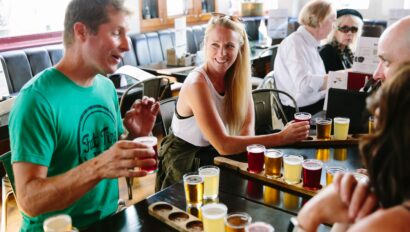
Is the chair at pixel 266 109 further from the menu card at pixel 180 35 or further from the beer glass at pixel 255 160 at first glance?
the menu card at pixel 180 35

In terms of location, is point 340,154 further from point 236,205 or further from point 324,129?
point 236,205

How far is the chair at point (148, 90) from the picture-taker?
3.83 meters

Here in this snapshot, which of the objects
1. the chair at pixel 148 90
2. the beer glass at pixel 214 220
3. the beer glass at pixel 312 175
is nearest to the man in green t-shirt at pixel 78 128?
the beer glass at pixel 214 220

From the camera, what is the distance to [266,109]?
309cm

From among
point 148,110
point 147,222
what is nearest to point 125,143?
point 147,222

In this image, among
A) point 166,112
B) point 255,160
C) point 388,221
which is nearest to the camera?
point 388,221

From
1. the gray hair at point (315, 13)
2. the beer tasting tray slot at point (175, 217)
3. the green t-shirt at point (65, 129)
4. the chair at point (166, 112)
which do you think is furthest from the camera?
the gray hair at point (315, 13)

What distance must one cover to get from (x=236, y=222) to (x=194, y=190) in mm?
280

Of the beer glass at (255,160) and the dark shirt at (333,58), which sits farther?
the dark shirt at (333,58)

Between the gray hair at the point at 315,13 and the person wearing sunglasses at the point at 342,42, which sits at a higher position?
the gray hair at the point at 315,13

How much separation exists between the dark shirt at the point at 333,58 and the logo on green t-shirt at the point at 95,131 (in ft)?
8.70

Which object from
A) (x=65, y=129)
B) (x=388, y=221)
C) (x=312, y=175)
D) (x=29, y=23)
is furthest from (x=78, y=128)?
(x=29, y=23)

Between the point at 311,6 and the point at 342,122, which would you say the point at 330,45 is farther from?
the point at 342,122

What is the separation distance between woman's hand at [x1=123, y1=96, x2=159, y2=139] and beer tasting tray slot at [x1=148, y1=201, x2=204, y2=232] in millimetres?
482
